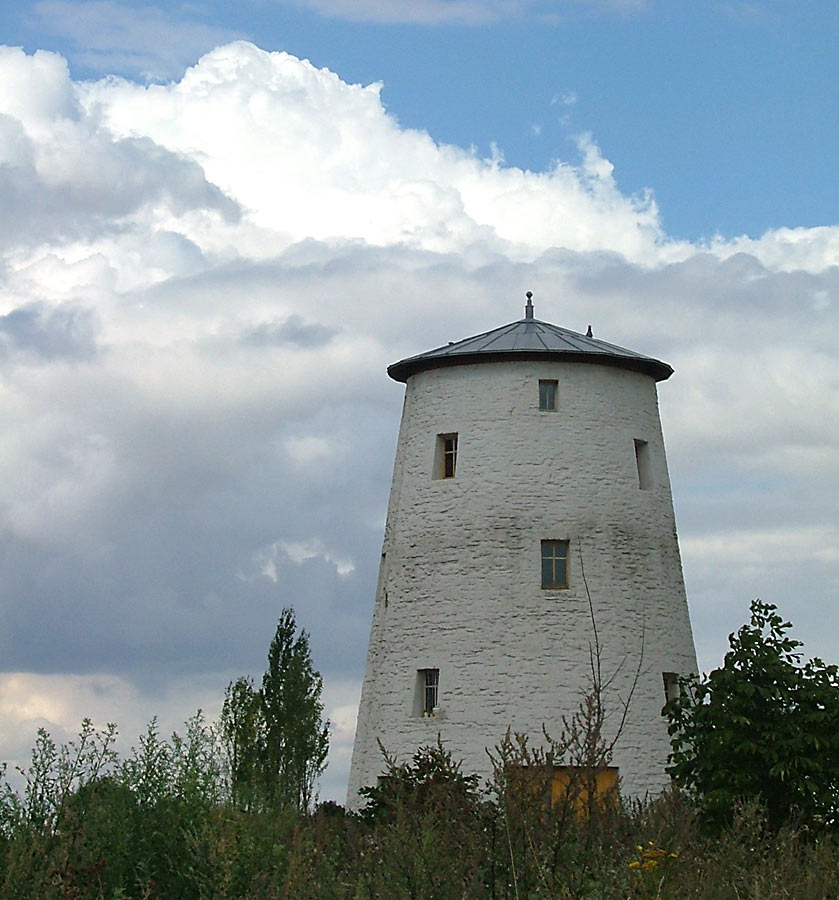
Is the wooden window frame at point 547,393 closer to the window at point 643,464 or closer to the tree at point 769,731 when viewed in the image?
the window at point 643,464

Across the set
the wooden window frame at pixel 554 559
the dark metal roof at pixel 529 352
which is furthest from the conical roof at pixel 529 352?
the wooden window frame at pixel 554 559

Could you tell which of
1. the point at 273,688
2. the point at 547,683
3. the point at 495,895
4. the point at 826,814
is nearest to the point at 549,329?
the point at 547,683

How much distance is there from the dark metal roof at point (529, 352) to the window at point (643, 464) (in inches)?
63.9

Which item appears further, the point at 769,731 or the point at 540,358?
the point at 540,358

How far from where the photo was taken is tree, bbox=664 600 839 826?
71.2 ft

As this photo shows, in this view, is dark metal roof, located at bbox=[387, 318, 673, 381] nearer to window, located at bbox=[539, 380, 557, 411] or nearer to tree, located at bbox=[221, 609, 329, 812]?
window, located at bbox=[539, 380, 557, 411]

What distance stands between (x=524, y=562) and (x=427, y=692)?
3.16m

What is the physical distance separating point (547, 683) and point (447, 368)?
6904 mm

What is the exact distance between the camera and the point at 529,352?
3086 centimetres

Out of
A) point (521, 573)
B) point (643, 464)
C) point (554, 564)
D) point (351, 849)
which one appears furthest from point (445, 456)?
point (351, 849)

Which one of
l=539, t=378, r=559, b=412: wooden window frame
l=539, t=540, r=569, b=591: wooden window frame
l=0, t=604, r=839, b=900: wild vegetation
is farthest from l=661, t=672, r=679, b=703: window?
l=0, t=604, r=839, b=900: wild vegetation

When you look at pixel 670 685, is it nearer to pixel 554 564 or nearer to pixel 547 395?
pixel 554 564

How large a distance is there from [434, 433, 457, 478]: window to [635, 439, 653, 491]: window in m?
3.75

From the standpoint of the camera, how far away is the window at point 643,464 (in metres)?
31.2
